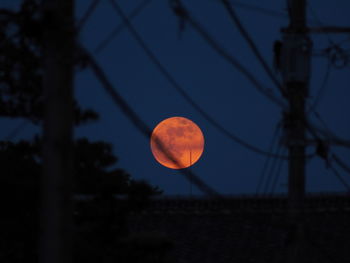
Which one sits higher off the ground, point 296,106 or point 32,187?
point 296,106

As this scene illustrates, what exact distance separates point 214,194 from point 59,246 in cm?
177

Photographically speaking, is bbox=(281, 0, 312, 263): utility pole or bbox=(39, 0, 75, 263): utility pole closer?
bbox=(39, 0, 75, 263): utility pole

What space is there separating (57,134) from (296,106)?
5290 millimetres

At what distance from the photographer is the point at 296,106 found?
33.0 ft

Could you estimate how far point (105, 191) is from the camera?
403 inches

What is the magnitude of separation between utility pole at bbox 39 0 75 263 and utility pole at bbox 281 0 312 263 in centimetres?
502

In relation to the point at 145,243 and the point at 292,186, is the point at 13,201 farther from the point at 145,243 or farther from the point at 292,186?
the point at 292,186

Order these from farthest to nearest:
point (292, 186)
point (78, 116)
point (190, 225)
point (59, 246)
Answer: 1. point (190, 225)
2. point (78, 116)
3. point (292, 186)
4. point (59, 246)

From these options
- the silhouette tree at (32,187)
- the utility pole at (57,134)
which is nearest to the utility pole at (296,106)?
the silhouette tree at (32,187)

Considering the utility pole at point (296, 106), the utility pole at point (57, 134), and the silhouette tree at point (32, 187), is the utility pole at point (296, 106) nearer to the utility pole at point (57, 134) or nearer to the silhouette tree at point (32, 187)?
the silhouette tree at point (32, 187)

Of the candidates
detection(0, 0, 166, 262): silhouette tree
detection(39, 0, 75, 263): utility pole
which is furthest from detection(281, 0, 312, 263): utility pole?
detection(39, 0, 75, 263): utility pole

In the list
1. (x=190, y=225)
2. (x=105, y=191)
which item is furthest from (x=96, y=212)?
(x=190, y=225)

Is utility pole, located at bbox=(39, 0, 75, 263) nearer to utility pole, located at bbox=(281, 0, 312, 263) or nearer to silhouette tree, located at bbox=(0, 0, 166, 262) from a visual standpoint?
silhouette tree, located at bbox=(0, 0, 166, 262)

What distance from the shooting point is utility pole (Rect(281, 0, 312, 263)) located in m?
9.90
